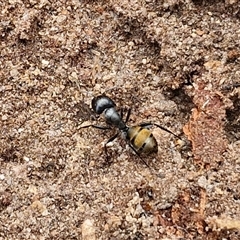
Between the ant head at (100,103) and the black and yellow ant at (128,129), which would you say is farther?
the ant head at (100,103)

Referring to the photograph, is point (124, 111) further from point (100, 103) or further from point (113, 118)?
point (100, 103)

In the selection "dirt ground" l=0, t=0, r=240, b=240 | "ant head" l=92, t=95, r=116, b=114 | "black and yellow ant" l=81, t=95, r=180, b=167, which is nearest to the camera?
"dirt ground" l=0, t=0, r=240, b=240

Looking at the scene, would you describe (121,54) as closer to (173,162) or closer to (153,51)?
(153,51)

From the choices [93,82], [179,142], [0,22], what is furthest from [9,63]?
[179,142]

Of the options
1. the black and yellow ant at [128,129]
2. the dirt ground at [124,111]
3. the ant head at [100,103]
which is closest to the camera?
the dirt ground at [124,111]

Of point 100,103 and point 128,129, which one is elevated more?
point 100,103

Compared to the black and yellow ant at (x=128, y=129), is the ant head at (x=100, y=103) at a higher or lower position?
higher

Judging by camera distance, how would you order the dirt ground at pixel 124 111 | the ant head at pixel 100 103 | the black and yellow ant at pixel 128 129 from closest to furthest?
the dirt ground at pixel 124 111 → the black and yellow ant at pixel 128 129 → the ant head at pixel 100 103

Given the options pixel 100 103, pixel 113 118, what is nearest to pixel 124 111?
pixel 113 118

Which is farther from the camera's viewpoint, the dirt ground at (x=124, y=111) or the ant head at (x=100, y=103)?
the ant head at (x=100, y=103)
